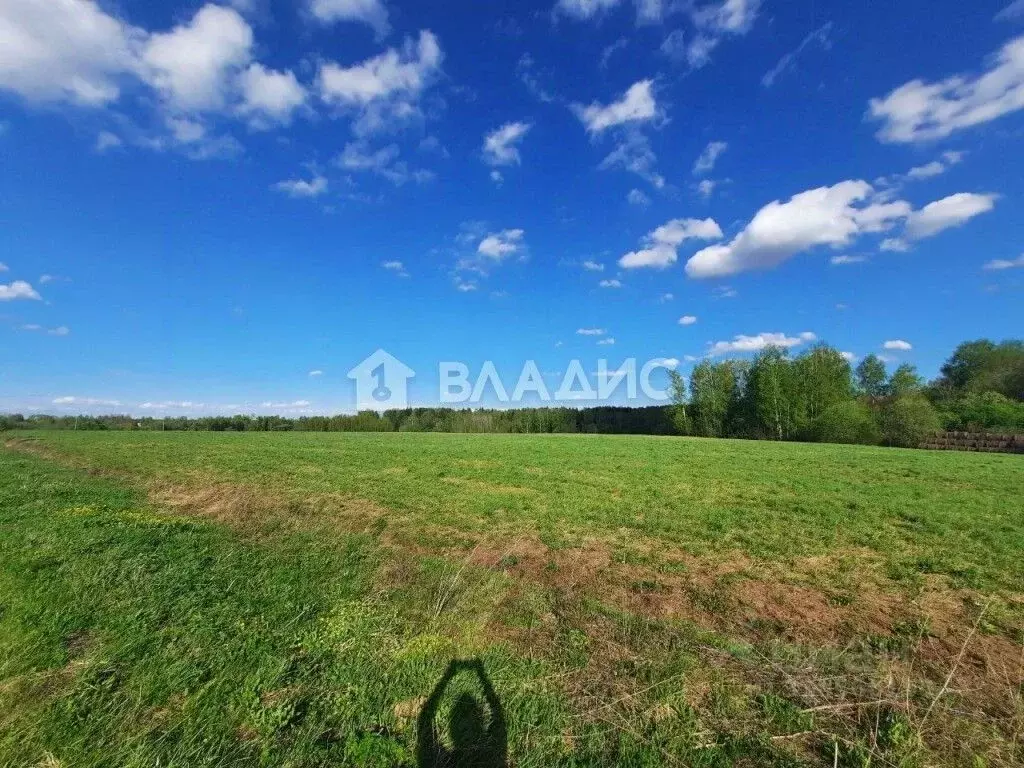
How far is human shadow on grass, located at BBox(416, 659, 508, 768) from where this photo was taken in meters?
3.26

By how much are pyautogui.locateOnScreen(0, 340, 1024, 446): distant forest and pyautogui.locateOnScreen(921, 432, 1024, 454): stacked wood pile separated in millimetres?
1155

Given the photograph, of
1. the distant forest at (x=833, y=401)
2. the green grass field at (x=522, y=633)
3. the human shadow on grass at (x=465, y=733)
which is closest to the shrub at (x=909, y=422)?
the distant forest at (x=833, y=401)

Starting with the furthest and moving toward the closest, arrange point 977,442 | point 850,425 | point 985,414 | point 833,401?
point 833,401 → point 850,425 → point 985,414 → point 977,442

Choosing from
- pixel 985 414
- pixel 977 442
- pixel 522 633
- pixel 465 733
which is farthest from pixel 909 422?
pixel 465 733

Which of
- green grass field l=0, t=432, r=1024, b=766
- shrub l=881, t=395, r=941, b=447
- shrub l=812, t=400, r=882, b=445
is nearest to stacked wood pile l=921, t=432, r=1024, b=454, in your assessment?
shrub l=881, t=395, r=941, b=447

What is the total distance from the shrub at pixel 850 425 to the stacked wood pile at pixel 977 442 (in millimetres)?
4610

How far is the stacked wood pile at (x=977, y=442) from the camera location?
4200 cm

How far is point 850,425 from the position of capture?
2051 inches

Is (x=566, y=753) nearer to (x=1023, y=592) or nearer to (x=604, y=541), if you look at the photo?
(x=604, y=541)

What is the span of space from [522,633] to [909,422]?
60085mm

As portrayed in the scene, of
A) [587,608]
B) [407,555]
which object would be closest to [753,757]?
[587,608]

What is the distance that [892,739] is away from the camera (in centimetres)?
325

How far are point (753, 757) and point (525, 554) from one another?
16.4ft

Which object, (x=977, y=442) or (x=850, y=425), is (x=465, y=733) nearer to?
(x=977, y=442)
